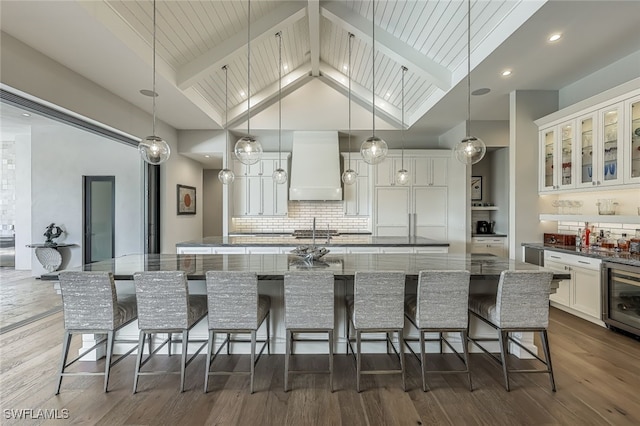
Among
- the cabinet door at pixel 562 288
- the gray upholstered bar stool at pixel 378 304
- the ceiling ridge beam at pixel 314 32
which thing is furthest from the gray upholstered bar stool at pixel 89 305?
the cabinet door at pixel 562 288

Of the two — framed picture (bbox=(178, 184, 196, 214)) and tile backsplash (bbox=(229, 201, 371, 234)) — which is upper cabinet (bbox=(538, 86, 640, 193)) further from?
framed picture (bbox=(178, 184, 196, 214))

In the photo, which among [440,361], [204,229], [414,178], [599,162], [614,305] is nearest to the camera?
[440,361]

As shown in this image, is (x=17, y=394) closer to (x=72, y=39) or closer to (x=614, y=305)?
(x=72, y=39)

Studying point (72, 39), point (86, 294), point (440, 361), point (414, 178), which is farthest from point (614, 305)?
point (72, 39)

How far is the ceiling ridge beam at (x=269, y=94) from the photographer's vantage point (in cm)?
577

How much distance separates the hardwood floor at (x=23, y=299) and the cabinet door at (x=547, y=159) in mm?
7006

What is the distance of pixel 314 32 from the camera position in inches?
174

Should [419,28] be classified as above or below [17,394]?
above

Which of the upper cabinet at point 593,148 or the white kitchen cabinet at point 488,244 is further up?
the upper cabinet at point 593,148

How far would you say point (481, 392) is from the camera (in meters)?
2.21

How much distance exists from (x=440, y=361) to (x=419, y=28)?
3787mm

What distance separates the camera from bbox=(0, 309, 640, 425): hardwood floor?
1940 millimetres

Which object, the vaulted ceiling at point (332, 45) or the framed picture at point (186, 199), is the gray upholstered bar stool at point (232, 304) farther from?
the framed picture at point (186, 199)
